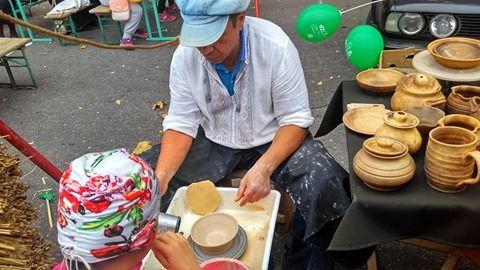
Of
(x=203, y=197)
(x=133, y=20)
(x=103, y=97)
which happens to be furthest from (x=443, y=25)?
(x=133, y=20)

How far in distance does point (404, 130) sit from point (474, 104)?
1.12 feet

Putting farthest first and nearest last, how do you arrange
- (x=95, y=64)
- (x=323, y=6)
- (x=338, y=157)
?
(x=95, y=64) → (x=338, y=157) → (x=323, y=6)

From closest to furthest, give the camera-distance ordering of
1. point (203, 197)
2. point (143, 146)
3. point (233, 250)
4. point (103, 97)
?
point (233, 250), point (203, 197), point (143, 146), point (103, 97)

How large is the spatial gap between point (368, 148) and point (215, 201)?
2.67 ft

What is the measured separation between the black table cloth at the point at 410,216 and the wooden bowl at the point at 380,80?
612 mm

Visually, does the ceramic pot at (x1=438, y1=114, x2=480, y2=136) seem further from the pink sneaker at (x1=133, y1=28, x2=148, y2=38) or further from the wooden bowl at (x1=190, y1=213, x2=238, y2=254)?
the pink sneaker at (x1=133, y1=28, x2=148, y2=38)

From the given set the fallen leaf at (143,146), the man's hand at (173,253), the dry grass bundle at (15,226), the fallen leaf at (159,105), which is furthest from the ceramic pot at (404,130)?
the fallen leaf at (159,105)

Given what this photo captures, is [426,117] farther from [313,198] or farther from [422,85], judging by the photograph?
[313,198]

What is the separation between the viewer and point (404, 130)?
1649 millimetres

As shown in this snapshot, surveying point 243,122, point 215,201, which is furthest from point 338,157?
point 215,201

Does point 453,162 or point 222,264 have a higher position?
point 453,162

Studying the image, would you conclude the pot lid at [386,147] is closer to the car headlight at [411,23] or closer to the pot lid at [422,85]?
the pot lid at [422,85]

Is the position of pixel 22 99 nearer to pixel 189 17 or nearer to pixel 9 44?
pixel 9 44

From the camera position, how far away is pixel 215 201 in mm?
2094
